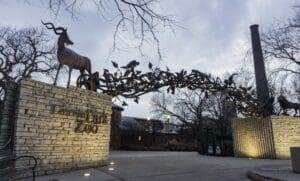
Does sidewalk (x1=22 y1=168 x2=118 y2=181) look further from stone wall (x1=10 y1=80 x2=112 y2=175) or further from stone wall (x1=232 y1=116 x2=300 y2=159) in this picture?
stone wall (x1=232 y1=116 x2=300 y2=159)

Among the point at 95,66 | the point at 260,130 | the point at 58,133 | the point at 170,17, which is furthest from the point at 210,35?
the point at 260,130

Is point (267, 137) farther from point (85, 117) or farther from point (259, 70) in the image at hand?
point (85, 117)

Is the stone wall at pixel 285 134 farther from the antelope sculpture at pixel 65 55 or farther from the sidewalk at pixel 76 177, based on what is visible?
the antelope sculpture at pixel 65 55

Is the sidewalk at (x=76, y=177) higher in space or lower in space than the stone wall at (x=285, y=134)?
lower

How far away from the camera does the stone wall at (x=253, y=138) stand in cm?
982

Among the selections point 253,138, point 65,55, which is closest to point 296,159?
point 253,138

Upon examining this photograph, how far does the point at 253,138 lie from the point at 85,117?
7.32m

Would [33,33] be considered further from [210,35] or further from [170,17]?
[170,17]

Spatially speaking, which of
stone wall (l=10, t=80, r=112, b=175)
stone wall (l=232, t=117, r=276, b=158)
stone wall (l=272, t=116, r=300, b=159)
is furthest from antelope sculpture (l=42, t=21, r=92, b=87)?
stone wall (l=272, t=116, r=300, b=159)

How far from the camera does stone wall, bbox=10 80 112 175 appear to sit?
493 cm

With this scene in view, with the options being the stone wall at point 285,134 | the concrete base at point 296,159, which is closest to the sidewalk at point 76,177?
the concrete base at point 296,159

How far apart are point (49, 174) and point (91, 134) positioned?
1.43 meters

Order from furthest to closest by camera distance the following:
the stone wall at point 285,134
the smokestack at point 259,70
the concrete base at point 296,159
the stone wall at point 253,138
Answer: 1. the stone wall at point 253,138
2. the stone wall at point 285,134
3. the smokestack at point 259,70
4. the concrete base at point 296,159

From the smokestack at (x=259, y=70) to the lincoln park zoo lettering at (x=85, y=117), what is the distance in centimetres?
624
